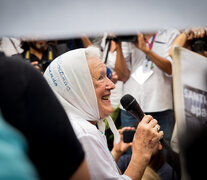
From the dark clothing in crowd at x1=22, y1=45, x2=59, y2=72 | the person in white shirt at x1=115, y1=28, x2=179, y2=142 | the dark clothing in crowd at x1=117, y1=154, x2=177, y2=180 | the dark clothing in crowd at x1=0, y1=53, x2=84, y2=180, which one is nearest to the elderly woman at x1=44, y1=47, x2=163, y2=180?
the dark clothing in crowd at x1=117, y1=154, x2=177, y2=180

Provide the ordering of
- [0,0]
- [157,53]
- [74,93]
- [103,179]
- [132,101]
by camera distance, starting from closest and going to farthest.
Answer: [0,0] → [103,179] → [74,93] → [132,101] → [157,53]

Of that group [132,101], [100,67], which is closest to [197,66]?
[132,101]

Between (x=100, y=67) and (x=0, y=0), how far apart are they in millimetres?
909

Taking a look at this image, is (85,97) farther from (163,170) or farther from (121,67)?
(121,67)

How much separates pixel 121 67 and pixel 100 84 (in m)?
1.16

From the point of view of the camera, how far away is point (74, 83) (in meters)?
1.19

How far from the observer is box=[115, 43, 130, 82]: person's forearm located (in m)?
2.40

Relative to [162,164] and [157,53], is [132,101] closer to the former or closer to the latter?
[162,164]

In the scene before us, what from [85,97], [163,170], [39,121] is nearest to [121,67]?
[163,170]

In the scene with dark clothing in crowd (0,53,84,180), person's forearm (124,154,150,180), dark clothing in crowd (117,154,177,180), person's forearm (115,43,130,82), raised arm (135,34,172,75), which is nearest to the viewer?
dark clothing in crowd (0,53,84,180)

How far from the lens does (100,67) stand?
1305 mm

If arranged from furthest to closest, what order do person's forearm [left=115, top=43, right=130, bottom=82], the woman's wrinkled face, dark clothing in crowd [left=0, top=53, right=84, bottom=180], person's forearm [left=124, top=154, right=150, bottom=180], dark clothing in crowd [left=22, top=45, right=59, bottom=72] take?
dark clothing in crowd [left=22, top=45, right=59, bottom=72] < person's forearm [left=115, top=43, right=130, bottom=82] < the woman's wrinkled face < person's forearm [left=124, top=154, right=150, bottom=180] < dark clothing in crowd [left=0, top=53, right=84, bottom=180]

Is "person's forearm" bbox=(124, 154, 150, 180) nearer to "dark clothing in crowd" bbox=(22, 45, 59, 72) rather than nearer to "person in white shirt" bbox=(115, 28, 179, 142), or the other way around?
"person in white shirt" bbox=(115, 28, 179, 142)

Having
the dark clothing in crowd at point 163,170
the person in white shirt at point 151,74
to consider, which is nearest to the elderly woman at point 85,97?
the dark clothing in crowd at point 163,170
